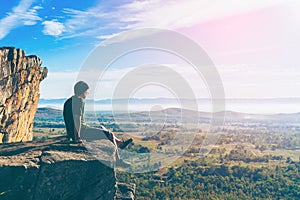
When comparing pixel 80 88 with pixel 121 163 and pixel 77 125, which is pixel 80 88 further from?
pixel 121 163

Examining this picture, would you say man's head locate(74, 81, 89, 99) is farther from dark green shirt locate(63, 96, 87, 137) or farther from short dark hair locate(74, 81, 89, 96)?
dark green shirt locate(63, 96, 87, 137)

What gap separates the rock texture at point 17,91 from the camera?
62.4ft

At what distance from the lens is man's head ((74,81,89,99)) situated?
14.0 metres

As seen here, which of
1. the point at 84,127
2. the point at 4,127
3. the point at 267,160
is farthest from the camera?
the point at 267,160

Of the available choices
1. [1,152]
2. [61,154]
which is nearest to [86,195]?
[61,154]

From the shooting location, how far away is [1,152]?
13430 mm

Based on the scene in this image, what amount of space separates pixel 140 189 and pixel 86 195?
1982 inches

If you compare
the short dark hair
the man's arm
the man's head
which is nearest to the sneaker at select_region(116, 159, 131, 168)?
the man's arm

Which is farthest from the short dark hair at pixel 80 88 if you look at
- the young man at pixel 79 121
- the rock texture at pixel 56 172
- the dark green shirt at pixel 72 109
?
the rock texture at pixel 56 172

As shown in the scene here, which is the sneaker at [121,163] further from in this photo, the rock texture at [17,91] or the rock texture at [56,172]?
the rock texture at [17,91]

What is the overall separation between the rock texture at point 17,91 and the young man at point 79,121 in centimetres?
675

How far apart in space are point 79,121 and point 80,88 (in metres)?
1.49

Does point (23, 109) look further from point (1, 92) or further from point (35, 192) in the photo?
point (35, 192)

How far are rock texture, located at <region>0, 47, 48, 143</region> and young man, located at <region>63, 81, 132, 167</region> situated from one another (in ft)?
22.1
